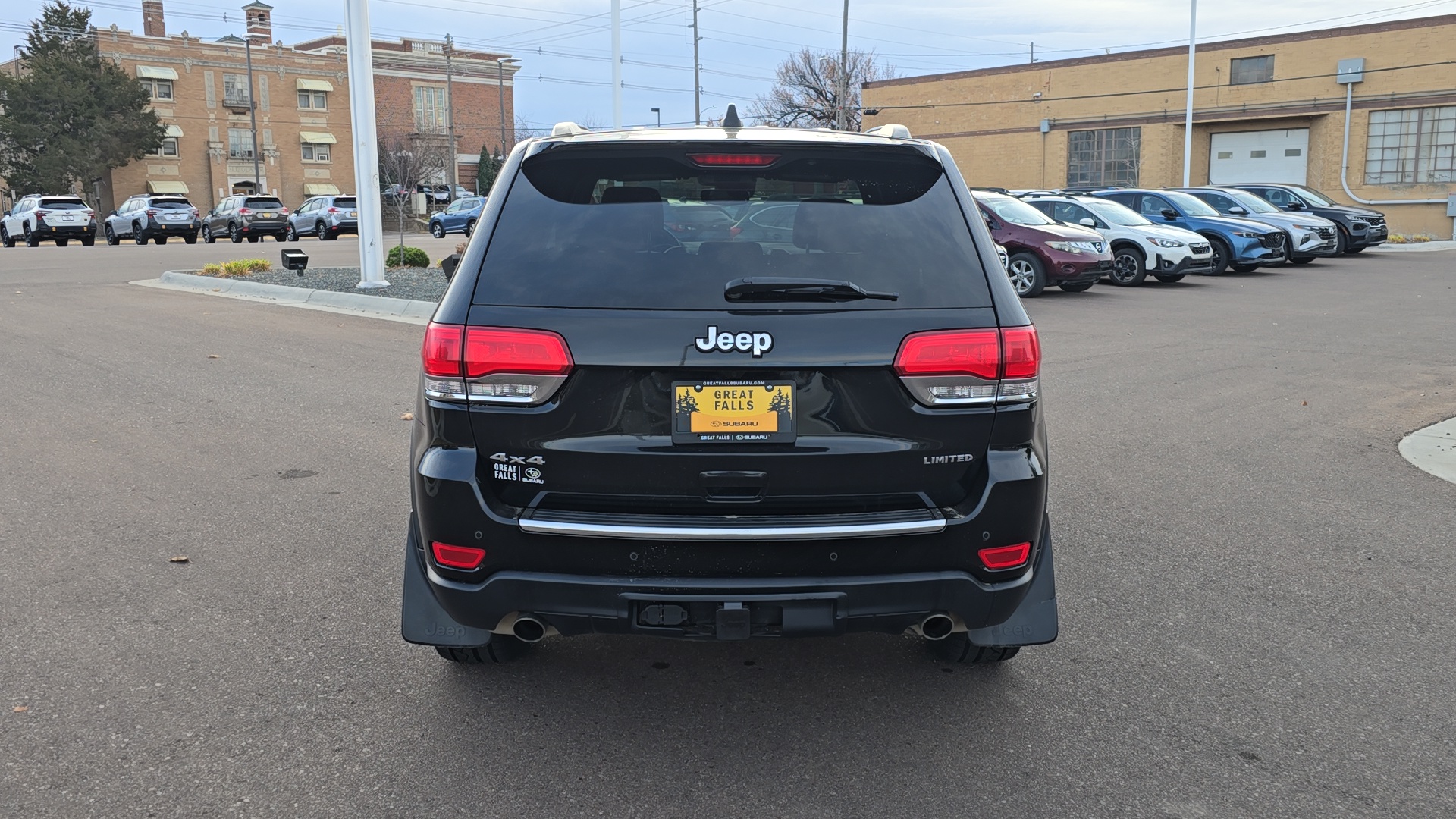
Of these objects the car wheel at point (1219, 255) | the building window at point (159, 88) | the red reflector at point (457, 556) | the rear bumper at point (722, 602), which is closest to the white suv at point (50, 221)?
the building window at point (159, 88)

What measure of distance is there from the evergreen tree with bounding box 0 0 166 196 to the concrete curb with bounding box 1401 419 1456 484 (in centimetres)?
6730

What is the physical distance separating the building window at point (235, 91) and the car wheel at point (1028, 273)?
215 feet

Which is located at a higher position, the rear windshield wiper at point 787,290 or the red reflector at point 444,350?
the rear windshield wiper at point 787,290

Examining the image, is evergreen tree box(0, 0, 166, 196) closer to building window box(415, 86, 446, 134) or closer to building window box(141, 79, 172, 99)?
building window box(141, 79, 172, 99)

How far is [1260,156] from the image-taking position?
44.6 meters

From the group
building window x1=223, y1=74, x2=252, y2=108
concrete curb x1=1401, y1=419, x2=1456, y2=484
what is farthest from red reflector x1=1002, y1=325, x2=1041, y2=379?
building window x1=223, y1=74, x2=252, y2=108

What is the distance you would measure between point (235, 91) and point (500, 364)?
Result: 77.9 meters

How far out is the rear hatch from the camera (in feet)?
10.7

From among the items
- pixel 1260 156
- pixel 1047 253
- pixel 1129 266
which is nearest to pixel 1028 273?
pixel 1047 253

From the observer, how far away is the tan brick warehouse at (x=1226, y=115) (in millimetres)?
40781

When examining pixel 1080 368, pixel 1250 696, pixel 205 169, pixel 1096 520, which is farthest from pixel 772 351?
pixel 205 169

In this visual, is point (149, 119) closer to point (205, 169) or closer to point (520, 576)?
point (205, 169)

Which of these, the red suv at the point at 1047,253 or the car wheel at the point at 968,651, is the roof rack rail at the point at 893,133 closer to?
the car wheel at the point at 968,651

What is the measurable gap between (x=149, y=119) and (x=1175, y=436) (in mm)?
68938
